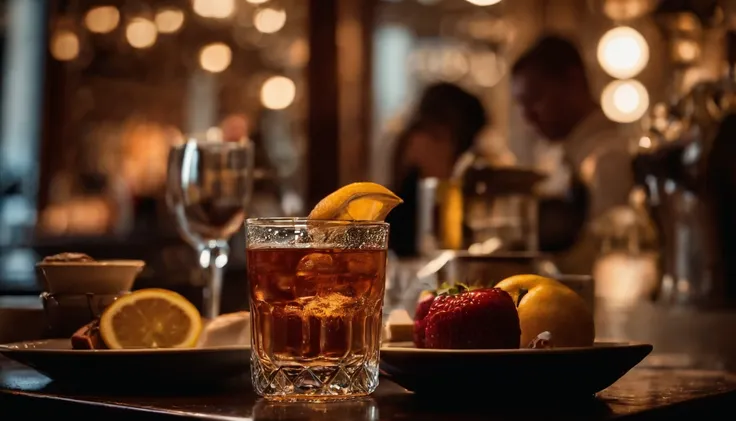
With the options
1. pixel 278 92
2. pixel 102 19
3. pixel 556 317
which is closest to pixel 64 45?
pixel 102 19

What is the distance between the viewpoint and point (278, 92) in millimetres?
6902

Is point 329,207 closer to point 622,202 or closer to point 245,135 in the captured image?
point 622,202

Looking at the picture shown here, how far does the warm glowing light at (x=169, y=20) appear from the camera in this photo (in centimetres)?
728

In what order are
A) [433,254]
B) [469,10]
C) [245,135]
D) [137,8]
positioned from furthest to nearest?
[137,8], [245,135], [469,10], [433,254]

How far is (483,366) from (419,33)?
18.5 feet

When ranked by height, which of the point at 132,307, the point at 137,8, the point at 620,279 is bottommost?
the point at 620,279

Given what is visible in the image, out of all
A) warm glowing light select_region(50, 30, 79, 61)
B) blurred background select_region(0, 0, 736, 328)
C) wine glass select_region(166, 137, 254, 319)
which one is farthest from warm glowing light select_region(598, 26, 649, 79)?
wine glass select_region(166, 137, 254, 319)

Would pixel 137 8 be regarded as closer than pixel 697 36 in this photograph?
No

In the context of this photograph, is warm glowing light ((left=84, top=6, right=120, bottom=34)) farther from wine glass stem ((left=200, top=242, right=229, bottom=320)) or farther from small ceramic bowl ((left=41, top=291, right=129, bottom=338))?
small ceramic bowl ((left=41, top=291, right=129, bottom=338))

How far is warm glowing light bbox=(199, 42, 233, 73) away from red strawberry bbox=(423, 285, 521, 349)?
6.39 metres

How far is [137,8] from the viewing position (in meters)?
7.30

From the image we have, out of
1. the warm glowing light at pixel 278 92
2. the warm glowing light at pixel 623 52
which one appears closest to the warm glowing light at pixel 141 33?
the warm glowing light at pixel 278 92

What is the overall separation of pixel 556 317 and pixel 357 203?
229 millimetres

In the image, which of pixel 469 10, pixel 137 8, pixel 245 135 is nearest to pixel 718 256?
pixel 469 10
